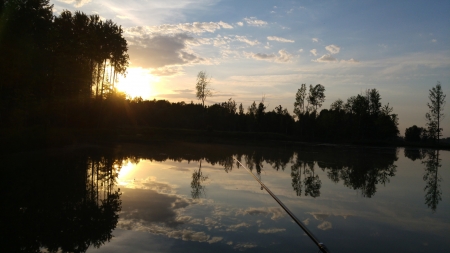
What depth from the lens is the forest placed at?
2459 centimetres

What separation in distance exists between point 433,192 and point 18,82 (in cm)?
2763

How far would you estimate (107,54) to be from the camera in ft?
138

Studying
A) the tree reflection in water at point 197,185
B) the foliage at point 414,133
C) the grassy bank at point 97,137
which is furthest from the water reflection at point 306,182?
the foliage at point 414,133

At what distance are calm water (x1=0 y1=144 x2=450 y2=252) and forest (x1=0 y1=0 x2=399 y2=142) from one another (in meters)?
12.7

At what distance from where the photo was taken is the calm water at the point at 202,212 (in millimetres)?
6086

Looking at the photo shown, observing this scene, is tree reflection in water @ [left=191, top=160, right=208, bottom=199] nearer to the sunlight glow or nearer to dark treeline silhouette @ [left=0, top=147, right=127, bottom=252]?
dark treeline silhouette @ [left=0, top=147, right=127, bottom=252]

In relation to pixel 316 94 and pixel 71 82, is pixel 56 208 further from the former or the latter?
pixel 316 94

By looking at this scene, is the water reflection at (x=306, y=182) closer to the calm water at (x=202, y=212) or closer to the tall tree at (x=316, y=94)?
the calm water at (x=202, y=212)

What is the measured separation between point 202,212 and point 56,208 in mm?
3431

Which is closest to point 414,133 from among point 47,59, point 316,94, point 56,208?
point 316,94

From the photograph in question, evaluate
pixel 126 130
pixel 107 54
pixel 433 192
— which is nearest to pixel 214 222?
pixel 433 192

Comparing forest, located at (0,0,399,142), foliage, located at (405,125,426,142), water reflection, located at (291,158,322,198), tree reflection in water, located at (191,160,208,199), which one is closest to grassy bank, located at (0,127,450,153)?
forest, located at (0,0,399,142)

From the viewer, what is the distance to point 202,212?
824 cm

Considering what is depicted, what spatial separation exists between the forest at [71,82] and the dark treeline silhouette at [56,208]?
13724 mm
